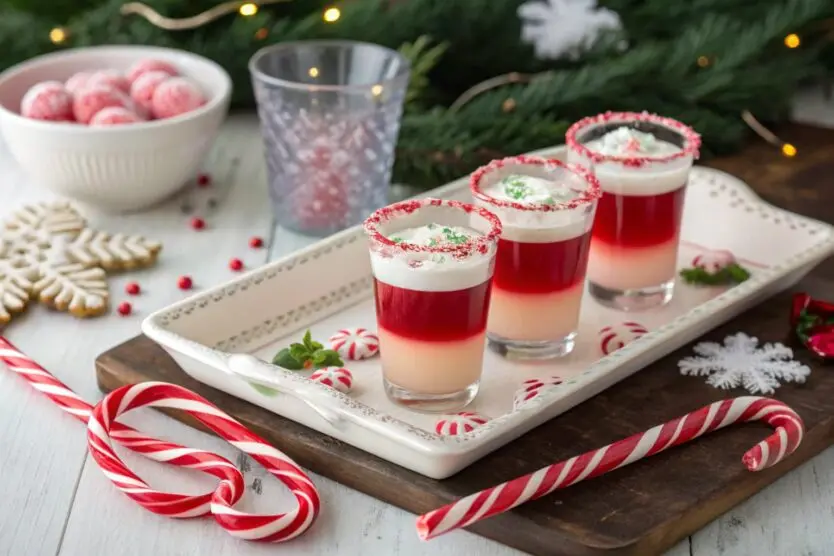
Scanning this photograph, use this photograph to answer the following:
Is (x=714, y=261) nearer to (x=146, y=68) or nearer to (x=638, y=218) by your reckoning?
(x=638, y=218)

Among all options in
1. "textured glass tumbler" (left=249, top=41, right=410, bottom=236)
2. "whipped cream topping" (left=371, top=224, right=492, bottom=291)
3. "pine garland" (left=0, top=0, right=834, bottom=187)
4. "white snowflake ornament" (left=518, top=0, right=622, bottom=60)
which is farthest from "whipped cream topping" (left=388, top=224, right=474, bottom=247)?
"white snowflake ornament" (left=518, top=0, right=622, bottom=60)

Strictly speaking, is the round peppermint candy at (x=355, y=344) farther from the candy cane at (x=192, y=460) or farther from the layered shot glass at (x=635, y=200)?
the layered shot glass at (x=635, y=200)

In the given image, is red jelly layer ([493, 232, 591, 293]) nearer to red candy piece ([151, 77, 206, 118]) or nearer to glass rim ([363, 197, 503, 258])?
glass rim ([363, 197, 503, 258])

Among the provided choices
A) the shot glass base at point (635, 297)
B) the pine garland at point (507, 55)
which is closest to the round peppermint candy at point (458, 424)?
the shot glass base at point (635, 297)

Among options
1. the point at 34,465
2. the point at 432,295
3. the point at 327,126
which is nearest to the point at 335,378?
the point at 432,295

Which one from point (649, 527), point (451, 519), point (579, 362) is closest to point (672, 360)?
point (579, 362)

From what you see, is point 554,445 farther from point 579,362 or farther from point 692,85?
point 692,85
